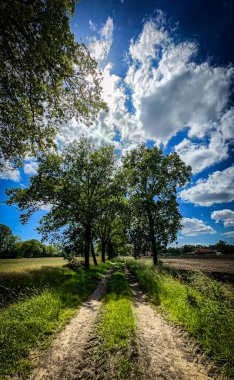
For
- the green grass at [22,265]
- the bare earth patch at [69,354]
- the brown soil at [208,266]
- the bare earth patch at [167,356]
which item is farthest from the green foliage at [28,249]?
the bare earth patch at [167,356]

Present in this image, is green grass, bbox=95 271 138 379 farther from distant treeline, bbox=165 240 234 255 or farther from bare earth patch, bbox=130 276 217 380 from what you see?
distant treeline, bbox=165 240 234 255

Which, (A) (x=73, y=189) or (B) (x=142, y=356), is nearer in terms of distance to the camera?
(B) (x=142, y=356)

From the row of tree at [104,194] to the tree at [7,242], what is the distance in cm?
8864

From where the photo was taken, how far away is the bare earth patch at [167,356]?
412cm

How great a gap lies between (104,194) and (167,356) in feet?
59.2

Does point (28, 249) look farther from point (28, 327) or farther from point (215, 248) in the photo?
point (215, 248)

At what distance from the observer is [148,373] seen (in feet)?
13.4

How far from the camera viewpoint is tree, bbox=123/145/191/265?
24.2 metres

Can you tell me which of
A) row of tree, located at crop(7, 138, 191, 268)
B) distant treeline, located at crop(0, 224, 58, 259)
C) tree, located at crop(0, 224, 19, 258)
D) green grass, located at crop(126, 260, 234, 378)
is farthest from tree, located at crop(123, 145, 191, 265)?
tree, located at crop(0, 224, 19, 258)

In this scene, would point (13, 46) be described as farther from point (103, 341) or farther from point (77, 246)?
point (77, 246)

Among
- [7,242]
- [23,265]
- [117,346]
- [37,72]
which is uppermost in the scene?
[7,242]

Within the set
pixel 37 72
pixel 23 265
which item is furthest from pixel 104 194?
pixel 23 265

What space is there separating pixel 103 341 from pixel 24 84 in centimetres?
1047

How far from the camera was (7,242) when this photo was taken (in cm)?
9594
